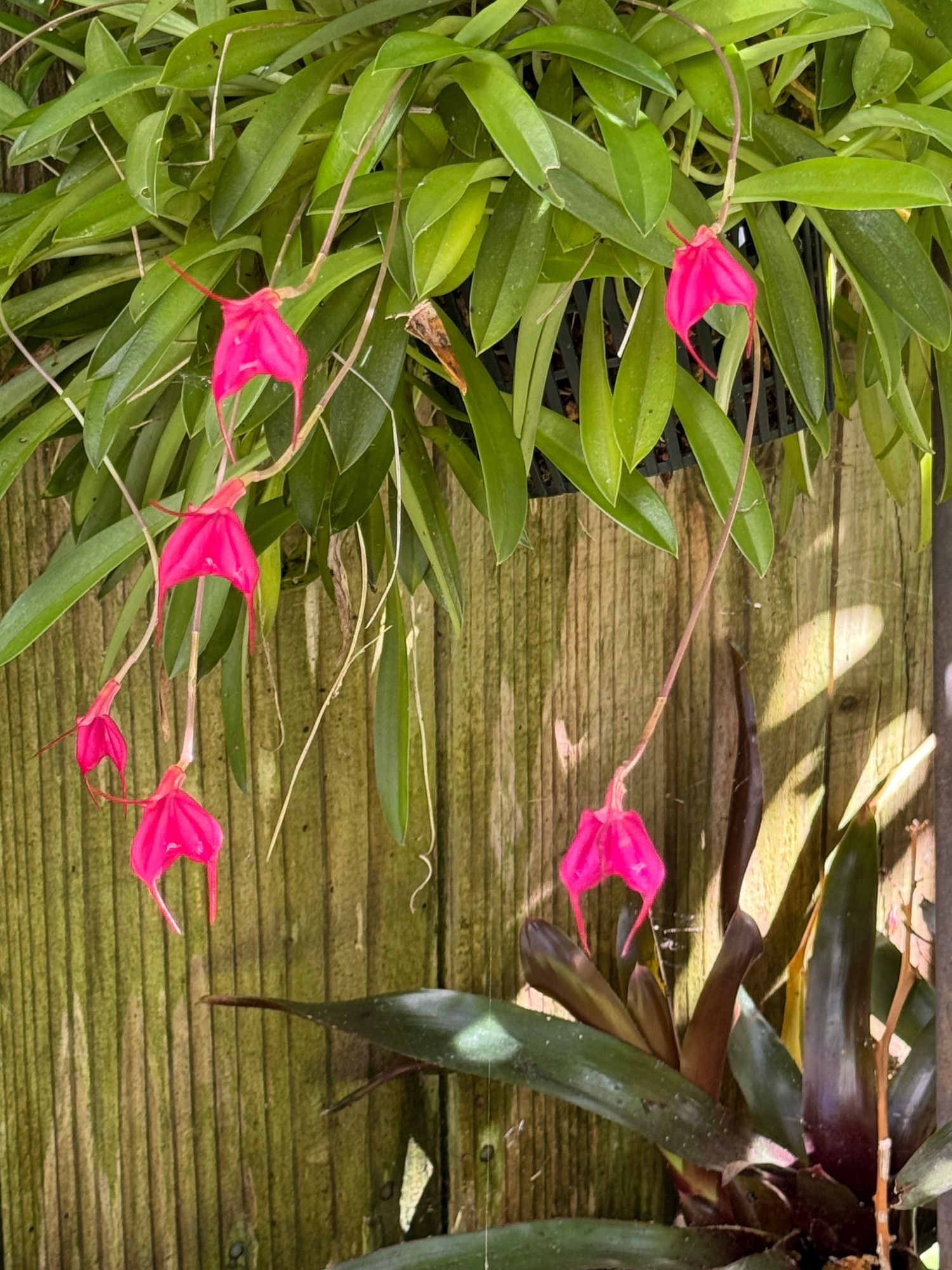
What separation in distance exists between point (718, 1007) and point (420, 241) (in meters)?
0.61

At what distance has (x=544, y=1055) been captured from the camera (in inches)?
31.1

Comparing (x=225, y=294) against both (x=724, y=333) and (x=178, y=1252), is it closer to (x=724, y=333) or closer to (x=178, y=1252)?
(x=724, y=333)

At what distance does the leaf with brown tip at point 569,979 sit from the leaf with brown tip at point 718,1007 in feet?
0.14

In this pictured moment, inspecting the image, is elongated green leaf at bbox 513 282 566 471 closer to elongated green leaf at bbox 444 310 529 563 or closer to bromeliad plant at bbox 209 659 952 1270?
elongated green leaf at bbox 444 310 529 563

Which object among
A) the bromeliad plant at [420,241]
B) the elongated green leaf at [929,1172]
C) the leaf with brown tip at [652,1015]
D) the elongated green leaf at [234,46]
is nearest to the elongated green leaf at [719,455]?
the bromeliad plant at [420,241]

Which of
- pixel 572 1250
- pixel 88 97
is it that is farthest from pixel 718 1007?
pixel 88 97

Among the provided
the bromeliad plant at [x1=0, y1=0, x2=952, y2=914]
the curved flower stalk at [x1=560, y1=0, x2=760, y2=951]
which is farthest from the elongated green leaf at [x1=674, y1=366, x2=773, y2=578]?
the curved flower stalk at [x1=560, y1=0, x2=760, y2=951]

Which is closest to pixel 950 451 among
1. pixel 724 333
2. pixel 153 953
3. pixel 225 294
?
pixel 724 333

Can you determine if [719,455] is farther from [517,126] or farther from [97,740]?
[97,740]

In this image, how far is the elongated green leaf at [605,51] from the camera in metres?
0.41

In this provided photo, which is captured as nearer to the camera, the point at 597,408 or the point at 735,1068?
the point at 597,408

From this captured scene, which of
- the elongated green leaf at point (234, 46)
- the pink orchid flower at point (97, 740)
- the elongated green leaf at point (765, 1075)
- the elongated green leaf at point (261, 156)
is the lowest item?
the elongated green leaf at point (765, 1075)

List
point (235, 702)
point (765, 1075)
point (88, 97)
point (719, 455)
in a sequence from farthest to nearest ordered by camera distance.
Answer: point (765, 1075) → point (235, 702) → point (719, 455) → point (88, 97)

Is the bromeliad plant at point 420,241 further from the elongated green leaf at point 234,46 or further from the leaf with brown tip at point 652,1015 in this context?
the leaf with brown tip at point 652,1015
